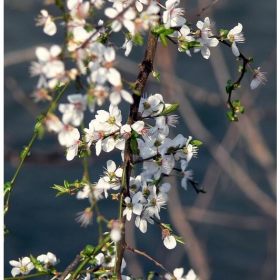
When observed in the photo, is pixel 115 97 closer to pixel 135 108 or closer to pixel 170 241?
pixel 135 108

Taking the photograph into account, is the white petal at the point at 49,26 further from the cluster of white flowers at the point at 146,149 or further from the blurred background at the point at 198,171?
the blurred background at the point at 198,171

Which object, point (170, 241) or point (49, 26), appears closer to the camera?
point (49, 26)

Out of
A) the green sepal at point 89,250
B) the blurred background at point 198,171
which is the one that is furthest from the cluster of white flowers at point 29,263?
the blurred background at point 198,171

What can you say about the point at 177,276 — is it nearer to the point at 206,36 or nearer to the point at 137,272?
the point at 206,36

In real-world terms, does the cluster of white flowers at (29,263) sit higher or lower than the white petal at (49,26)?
lower

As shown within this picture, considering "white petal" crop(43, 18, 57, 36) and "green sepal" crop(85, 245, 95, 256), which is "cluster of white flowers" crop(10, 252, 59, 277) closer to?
"green sepal" crop(85, 245, 95, 256)

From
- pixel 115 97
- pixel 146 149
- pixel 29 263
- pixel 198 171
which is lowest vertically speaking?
pixel 198 171

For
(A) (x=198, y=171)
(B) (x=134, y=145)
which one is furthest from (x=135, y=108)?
(A) (x=198, y=171)

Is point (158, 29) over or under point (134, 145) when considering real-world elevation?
over
